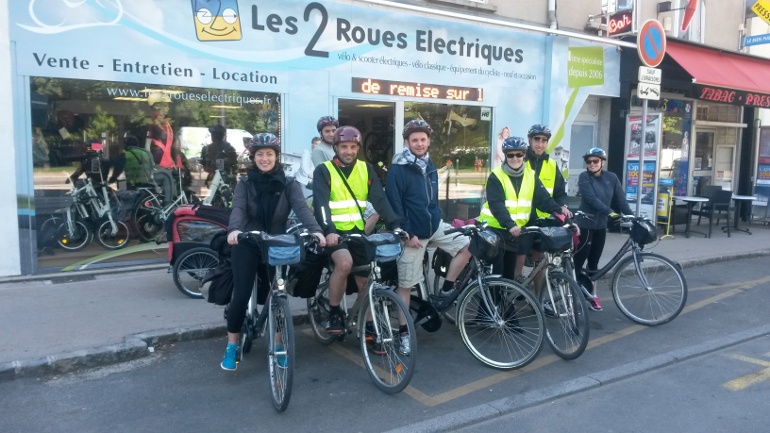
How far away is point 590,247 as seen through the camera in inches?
262

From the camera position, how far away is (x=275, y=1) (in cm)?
853

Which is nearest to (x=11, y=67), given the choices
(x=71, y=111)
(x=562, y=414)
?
(x=71, y=111)

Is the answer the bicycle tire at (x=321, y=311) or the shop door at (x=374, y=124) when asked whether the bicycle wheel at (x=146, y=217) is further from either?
the bicycle tire at (x=321, y=311)

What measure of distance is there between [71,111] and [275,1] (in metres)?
3.06

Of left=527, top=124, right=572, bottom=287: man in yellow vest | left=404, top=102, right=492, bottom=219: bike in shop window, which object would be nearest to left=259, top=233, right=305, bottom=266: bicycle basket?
left=527, top=124, right=572, bottom=287: man in yellow vest

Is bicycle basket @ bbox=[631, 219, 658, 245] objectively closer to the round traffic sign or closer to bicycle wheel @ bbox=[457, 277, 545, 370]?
bicycle wheel @ bbox=[457, 277, 545, 370]

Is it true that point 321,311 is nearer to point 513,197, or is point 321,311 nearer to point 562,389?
point 513,197

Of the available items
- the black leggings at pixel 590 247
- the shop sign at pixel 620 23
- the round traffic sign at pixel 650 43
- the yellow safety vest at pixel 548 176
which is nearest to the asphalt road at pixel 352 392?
the black leggings at pixel 590 247

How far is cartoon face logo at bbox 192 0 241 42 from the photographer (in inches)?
316

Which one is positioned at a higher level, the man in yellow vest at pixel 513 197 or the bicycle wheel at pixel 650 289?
the man in yellow vest at pixel 513 197

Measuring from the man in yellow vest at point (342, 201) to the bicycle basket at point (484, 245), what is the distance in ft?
A: 2.18

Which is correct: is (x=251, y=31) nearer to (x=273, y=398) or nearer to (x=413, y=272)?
(x=413, y=272)

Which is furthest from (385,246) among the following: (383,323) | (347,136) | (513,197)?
(513,197)

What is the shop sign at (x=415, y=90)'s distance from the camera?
9516 millimetres
